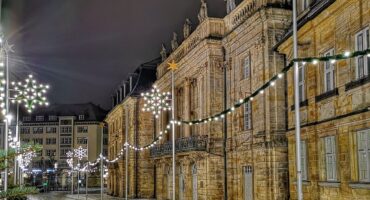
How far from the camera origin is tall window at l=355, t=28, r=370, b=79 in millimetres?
18356

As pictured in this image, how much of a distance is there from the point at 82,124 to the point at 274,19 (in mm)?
96686

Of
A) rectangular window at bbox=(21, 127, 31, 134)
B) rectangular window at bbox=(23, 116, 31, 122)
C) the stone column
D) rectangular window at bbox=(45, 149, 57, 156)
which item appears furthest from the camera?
rectangular window at bbox=(23, 116, 31, 122)

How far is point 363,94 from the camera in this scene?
18.3 meters

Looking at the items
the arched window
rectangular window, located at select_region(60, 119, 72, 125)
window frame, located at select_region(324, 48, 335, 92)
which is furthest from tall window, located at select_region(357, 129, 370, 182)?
rectangular window, located at select_region(60, 119, 72, 125)

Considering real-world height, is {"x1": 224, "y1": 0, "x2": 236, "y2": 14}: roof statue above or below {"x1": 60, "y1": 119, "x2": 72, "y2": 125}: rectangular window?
above

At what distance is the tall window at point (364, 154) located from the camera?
18344mm

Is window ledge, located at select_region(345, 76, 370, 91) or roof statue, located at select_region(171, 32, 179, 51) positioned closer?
window ledge, located at select_region(345, 76, 370, 91)

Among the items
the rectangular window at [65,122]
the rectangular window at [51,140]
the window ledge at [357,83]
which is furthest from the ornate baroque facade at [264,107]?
the rectangular window at [51,140]

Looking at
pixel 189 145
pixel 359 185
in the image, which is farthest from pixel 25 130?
pixel 359 185

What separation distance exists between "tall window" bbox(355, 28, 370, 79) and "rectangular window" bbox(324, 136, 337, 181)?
3.21 m

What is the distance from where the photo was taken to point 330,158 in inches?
838

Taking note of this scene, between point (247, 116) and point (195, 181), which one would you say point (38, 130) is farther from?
point (247, 116)

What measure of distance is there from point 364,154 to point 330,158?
108 inches

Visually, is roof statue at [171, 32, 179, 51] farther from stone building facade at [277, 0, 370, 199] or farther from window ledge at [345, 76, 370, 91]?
window ledge at [345, 76, 370, 91]
